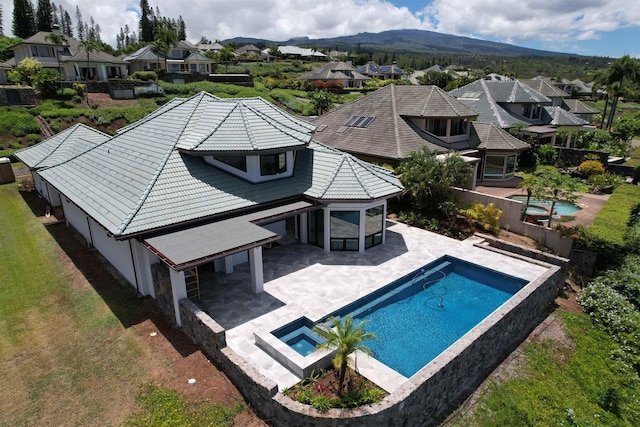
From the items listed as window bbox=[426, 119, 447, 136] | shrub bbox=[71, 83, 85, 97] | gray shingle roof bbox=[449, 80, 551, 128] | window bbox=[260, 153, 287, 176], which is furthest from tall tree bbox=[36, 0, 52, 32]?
window bbox=[260, 153, 287, 176]

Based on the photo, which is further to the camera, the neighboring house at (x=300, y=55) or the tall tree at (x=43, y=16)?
the neighboring house at (x=300, y=55)

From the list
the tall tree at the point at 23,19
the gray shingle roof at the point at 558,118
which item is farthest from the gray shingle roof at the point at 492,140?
the tall tree at the point at 23,19

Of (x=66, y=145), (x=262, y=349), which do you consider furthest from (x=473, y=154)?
(x=66, y=145)

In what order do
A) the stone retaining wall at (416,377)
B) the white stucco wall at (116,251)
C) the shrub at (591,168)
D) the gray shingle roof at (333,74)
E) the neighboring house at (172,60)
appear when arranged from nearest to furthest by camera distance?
the stone retaining wall at (416,377), the white stucco wall at (116,251), the shrub at (591,168), the neighboring house at (172,60), the gray shingle roof at (333,74)

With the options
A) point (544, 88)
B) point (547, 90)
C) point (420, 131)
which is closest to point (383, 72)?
point (544, 88)

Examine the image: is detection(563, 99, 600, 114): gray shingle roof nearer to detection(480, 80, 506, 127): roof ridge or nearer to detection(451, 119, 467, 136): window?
detection(480, 80, 506, 127): roof ridge

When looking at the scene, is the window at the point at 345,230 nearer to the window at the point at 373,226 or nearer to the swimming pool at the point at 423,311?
the window at the point at 373,226

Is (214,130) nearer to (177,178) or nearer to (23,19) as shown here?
(177,178)

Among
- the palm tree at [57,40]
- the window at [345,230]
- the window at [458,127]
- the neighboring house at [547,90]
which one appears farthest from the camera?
the palm tree at [57,40]
